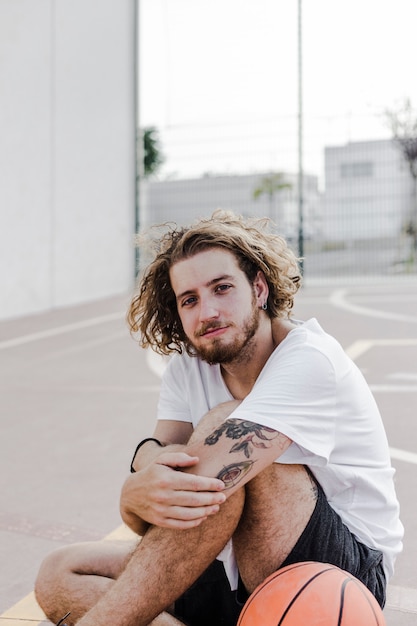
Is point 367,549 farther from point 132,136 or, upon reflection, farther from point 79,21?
point 132,136

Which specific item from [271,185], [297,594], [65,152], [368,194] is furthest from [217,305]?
[368,194]

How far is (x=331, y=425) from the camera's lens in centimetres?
221

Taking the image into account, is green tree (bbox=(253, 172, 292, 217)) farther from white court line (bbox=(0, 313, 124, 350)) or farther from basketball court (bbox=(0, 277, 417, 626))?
white court line (bbox=(0, 313, 124, 350))

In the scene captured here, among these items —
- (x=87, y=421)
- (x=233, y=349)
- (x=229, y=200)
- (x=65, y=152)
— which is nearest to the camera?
(x=233, y=349)

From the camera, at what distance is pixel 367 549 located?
229 cm

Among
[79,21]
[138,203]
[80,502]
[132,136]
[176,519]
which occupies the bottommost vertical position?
[80,502]

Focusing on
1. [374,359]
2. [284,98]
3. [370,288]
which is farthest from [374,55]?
[374,359]

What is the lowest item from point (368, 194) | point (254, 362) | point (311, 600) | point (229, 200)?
point (311, 600)

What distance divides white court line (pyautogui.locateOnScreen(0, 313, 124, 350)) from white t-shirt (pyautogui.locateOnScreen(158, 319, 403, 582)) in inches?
282

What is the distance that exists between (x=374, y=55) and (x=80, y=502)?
45.6 feet

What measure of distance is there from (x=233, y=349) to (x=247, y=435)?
1.49ft

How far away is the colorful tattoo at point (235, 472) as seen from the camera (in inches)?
81.6

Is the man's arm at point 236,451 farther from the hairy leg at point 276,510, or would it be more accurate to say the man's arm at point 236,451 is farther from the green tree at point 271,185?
the green tree at point 271,185

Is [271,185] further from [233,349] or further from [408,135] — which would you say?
[233,349]
